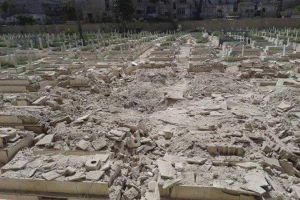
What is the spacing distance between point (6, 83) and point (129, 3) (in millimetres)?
33809

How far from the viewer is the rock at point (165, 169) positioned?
6.10 m

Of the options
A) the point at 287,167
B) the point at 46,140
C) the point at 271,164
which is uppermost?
the point at 46,140

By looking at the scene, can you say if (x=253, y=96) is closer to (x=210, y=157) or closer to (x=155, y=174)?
(x=210, y=157)

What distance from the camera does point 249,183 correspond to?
577 cm

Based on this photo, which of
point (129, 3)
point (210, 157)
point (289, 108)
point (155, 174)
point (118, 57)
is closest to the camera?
point (155, 174)

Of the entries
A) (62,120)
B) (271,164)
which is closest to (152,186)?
(271,164)

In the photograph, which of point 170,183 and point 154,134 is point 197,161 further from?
point 154,134

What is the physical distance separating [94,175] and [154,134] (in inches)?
105

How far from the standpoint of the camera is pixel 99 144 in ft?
25.1

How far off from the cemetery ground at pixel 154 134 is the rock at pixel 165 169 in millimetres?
38

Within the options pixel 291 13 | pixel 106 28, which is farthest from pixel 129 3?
pixel 291 13

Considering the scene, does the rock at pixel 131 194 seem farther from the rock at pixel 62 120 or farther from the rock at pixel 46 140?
the rock at pixel 62 120

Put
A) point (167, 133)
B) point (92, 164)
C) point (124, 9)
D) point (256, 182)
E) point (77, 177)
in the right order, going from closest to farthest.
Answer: point (256, 182), point (77, 177), point (92, 164), point (167, 133), point (124, 9)

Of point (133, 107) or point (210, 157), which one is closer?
point (210, 157)
